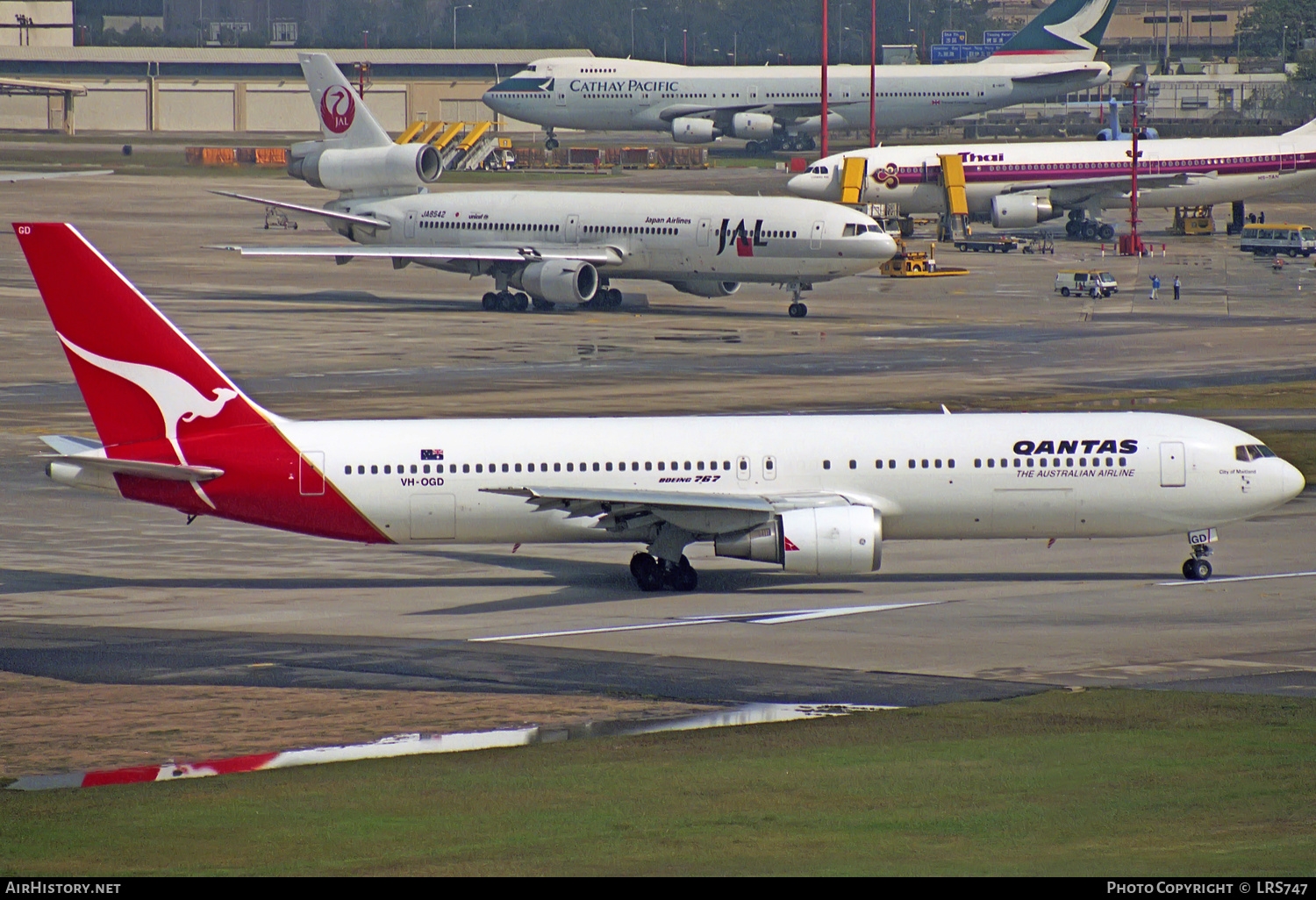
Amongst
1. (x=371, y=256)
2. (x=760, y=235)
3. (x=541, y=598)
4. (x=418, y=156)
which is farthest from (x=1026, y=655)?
(x=418, y=156)

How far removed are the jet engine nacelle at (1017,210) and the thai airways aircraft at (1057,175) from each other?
68mm

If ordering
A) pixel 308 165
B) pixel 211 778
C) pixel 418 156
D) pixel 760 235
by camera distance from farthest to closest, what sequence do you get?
pixel 308 165, pixel 418 156, pixel 760 235, pixel 211 778

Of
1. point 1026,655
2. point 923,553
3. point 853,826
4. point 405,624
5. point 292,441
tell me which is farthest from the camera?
point 923,553

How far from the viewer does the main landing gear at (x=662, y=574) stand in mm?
41562

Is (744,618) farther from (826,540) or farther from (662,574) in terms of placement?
(662,574)

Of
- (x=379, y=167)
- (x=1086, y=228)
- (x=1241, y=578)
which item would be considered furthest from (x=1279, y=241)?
(x=1241, y=578)

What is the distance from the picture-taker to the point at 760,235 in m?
93.4

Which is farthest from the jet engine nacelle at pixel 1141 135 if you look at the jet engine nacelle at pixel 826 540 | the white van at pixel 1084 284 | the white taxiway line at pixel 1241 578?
the jet engine nacelle at pixel 826 540

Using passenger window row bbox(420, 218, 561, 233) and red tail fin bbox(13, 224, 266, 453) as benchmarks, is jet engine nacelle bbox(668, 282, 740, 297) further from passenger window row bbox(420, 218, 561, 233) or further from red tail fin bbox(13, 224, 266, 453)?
red tail fin bbox(13, 224, 266, 453)

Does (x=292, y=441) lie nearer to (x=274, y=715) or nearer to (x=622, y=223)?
(x=274, y=715)

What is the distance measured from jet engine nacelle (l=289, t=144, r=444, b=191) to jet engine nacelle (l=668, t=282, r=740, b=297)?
52.4ft

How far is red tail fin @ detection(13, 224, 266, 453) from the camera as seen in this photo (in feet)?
133

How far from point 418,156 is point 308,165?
1143 cm

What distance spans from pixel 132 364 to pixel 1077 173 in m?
111
